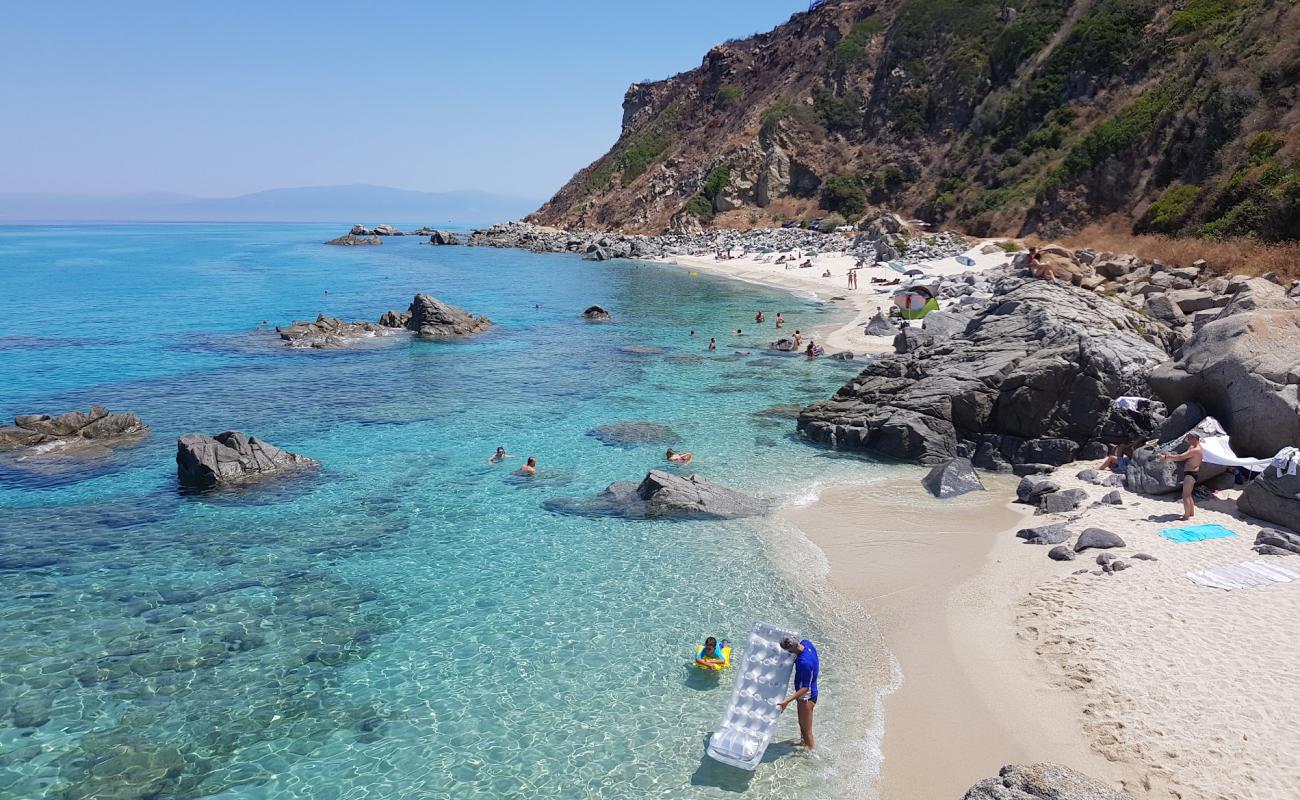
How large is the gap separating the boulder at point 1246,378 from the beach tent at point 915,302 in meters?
16.9

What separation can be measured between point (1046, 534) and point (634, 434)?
39.8 ft

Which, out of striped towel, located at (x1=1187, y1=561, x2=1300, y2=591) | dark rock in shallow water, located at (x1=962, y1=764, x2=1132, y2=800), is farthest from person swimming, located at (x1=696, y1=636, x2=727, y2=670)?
striped towel, located at (x1=1187, y1=561, x2=1300, y2=591)

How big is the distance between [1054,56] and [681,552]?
70.6m

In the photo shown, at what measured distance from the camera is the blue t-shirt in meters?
9.88

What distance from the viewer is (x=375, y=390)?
30.3 meters

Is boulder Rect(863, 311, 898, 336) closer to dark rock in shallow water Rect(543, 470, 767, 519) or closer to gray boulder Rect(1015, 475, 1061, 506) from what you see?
gray boulder Rect(1015, 475, 1061, 506)

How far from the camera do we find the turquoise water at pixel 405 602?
32.7 ft

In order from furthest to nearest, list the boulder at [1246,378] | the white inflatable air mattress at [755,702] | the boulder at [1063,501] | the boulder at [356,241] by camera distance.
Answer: the boulder at [356,241], the boulder at [1063,501], the boulder at [1246,378], the white inflatable air mattress at [755,702]

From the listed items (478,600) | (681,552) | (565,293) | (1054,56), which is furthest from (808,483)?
(1054,56)

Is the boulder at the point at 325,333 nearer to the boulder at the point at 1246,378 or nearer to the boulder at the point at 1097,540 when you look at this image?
the boulder at the point at 1097,540

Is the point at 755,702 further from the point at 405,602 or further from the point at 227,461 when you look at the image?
the point at 227,461

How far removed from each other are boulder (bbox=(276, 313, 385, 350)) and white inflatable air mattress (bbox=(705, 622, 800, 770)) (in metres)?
33.9

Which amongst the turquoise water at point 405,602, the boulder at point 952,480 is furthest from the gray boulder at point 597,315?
the boulder at point 952,480

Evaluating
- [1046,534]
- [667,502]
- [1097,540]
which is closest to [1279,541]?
[1097,540]
